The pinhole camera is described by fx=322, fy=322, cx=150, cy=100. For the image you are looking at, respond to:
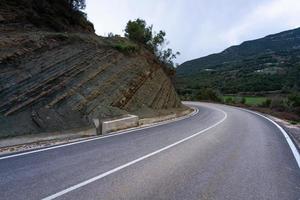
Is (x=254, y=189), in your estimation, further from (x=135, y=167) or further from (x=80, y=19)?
(x=80, y=19)

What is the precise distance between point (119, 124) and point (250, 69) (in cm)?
9210

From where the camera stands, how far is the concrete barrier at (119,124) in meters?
14.4

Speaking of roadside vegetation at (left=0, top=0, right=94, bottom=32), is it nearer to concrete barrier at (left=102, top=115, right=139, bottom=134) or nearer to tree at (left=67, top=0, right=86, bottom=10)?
tree at (left=67, top=0, right=86, bottom=10)

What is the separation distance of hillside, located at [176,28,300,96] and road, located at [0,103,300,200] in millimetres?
59196

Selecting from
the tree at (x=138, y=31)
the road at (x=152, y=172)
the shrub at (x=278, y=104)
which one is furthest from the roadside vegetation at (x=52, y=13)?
the shrub at (x=278, y=104)

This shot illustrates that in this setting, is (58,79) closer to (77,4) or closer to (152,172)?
(152,172)

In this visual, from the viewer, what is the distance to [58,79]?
15.3m

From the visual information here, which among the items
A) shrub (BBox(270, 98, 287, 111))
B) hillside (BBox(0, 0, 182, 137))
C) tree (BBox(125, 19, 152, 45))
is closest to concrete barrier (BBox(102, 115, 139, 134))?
hillside (BBox(0, 0, 182, 137))

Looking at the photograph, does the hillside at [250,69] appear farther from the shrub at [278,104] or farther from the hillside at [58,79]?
the hillside at [58,79]

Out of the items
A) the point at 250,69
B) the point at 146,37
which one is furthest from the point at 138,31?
the point at 250,69

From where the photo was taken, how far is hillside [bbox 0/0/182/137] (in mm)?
12805

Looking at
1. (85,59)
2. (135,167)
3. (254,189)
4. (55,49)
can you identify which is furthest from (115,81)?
(254,189)

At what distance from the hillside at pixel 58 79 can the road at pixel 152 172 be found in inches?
133

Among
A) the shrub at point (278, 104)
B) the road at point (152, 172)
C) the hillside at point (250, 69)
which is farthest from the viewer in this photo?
the hillside at point (250, 69)
